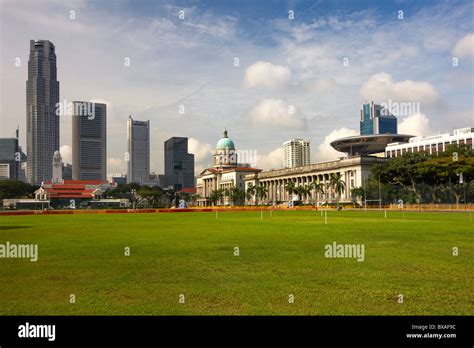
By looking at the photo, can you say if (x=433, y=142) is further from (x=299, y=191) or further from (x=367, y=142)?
(x=299, y=191)

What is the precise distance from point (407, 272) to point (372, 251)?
198 inches

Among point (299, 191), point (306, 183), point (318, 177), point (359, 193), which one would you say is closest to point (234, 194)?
point (306, 183)

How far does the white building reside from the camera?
14612cm

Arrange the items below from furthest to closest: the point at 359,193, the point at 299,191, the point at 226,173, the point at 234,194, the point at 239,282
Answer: the point at 226,173, the point at 234,194, the point at 299,191, the point at 359,193, the point at 239,282

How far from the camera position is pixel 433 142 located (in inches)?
6156

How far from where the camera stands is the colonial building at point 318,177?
120619mm

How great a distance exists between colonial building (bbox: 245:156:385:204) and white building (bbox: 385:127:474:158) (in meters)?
33.3

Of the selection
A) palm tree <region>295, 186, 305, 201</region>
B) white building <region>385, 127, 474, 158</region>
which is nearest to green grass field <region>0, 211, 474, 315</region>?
palm tree <region>295, 186, 305, 201</region>

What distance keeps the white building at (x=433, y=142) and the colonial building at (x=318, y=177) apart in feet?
109

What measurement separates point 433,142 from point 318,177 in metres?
47.1

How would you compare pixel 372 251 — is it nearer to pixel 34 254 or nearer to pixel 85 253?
pixel 85 253

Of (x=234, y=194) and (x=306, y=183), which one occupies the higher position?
(x=306, y=183)
